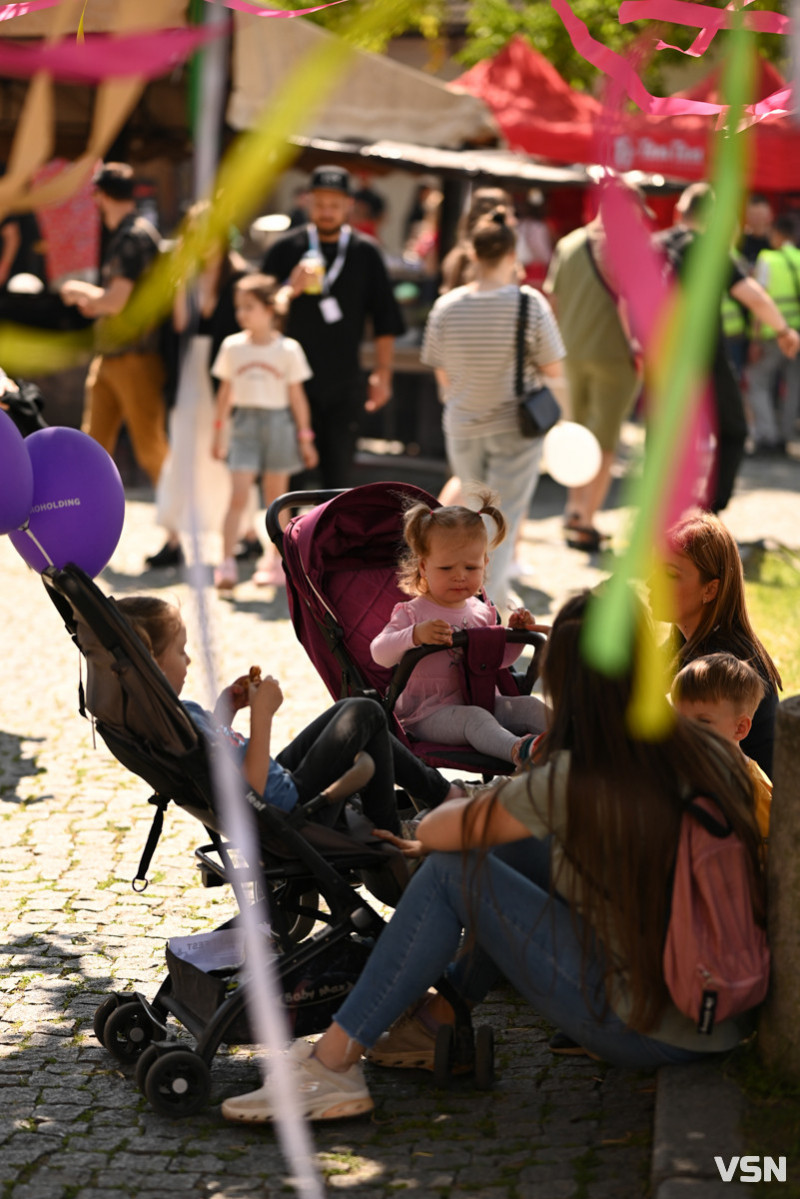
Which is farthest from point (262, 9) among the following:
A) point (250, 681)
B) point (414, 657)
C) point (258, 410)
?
point (258, 410)

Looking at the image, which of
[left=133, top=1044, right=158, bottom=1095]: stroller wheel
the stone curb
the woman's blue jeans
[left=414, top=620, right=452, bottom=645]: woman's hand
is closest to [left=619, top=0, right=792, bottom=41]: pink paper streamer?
[left=414, top=620, right=452, bottom=645]: woman's hand

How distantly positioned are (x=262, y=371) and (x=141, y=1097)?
18.7 feet

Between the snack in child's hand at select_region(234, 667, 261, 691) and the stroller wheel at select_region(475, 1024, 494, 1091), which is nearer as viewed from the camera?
the stroller wheel at select_region(475, 1024, 494, 1091)

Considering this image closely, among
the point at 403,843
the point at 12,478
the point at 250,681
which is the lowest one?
the point at 403,843

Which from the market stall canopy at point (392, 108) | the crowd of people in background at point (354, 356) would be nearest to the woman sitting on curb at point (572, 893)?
the crowd of people in background at point (354, 356)

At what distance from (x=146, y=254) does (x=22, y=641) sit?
241 cm

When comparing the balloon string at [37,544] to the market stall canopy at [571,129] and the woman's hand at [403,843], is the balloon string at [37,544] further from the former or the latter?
the market stall canopy at [571,129]

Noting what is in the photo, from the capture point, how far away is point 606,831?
3.09 m

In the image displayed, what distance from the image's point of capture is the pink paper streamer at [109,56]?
237 centimetres

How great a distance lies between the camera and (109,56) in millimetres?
2459

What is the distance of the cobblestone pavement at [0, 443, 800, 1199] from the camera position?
315cm

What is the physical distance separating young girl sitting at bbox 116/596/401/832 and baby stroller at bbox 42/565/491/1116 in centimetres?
10

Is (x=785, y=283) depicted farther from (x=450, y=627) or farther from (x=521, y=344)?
(x=450, y=627)

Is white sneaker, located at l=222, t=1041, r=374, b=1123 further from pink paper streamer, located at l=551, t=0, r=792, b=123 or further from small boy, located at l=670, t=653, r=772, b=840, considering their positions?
pink paper streamer, located at l=551, t=0, r=792, b=123
